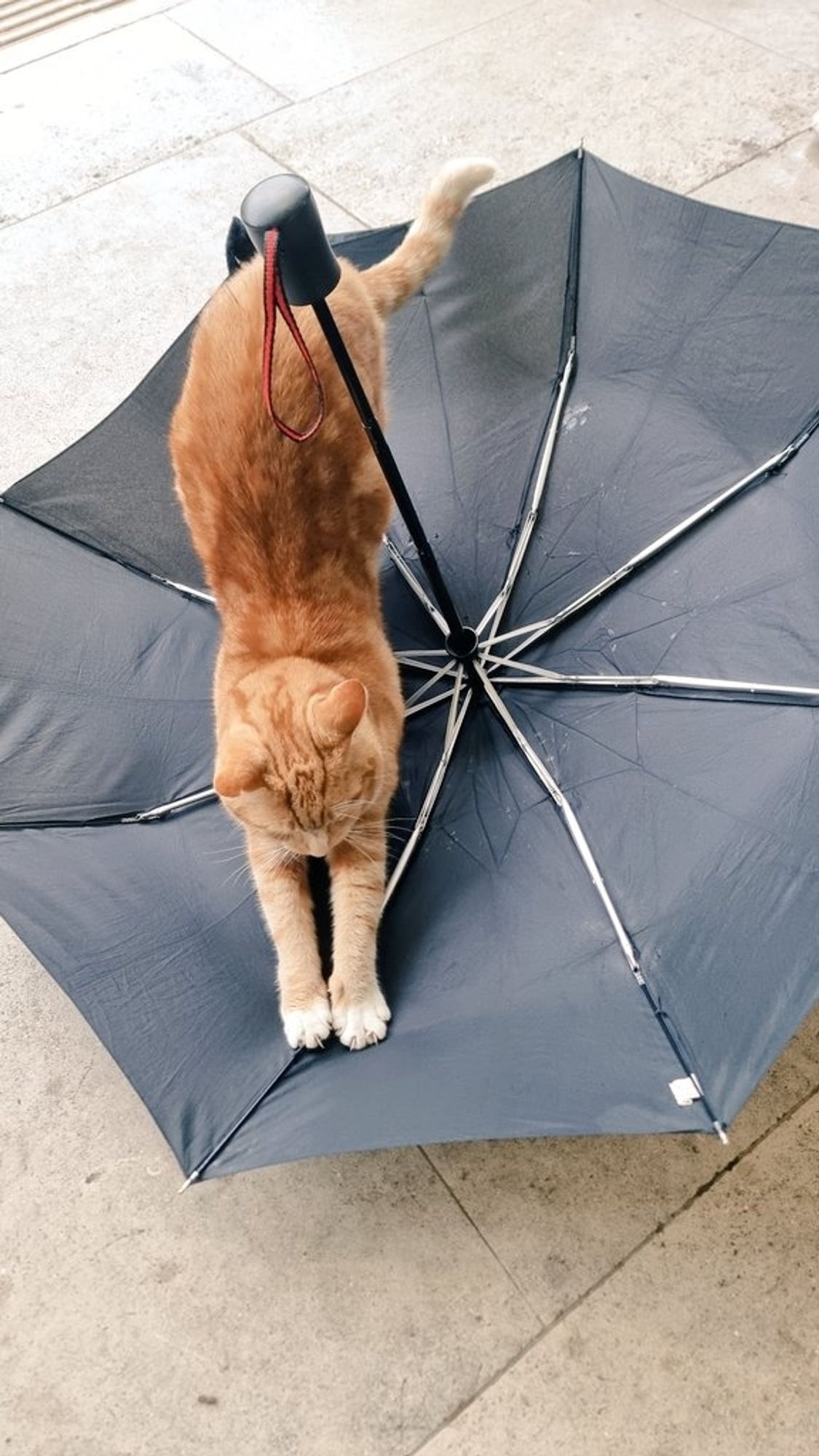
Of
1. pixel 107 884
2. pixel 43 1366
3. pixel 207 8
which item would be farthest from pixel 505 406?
pixel 207 8

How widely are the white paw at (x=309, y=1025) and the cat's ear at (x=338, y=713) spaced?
1.37 ft

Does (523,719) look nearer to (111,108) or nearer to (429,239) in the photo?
(429,239)

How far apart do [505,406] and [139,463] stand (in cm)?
76

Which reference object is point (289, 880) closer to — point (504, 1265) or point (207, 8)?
point (504, 1265)

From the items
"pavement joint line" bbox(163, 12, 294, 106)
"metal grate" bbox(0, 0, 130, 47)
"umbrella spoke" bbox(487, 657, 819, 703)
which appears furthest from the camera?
"metal grate" bbox(0, 0, 130, 47)

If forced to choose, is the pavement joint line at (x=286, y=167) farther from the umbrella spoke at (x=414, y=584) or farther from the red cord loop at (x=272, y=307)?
the red cord loop at (x=272, y=307)

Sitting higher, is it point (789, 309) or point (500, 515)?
point (789, 309)

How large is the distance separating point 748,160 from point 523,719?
2.85 meters

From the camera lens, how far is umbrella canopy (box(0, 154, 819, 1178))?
Answer: 1.76 metres

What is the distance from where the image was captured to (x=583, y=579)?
226 centimetres

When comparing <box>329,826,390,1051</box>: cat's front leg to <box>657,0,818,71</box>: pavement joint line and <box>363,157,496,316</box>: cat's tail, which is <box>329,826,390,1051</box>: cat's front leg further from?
<box>657,0,818,71</box>: pavement joint line

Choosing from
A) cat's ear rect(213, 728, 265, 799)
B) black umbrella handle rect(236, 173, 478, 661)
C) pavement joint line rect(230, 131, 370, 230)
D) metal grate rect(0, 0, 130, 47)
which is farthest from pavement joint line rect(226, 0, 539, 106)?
cat's ear rect(213, 728, 265, 799)

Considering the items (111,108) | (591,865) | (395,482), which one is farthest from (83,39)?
(591,865)

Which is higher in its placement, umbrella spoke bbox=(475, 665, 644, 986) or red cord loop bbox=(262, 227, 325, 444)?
red cord loop bbox=(262, 227, 325, 444)
